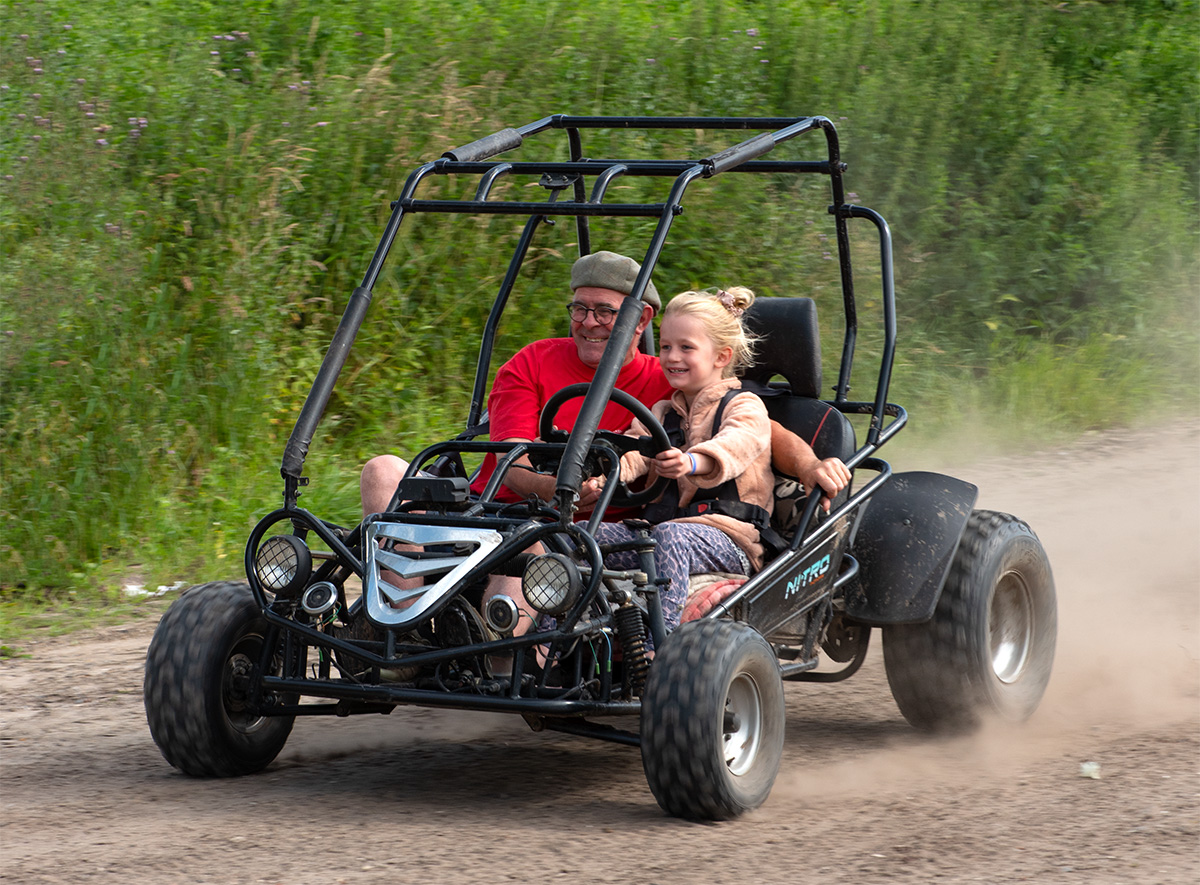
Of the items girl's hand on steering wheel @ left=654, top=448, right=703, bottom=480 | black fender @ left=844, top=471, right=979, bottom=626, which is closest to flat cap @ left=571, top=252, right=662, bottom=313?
girl's hand on steering wheel @ left=654, top=448, right=703, bottom=480

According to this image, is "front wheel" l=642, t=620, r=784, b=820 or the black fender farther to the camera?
the black fender

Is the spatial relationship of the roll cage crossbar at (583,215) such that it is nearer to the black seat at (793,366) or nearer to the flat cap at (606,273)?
the black seat at (793,366)

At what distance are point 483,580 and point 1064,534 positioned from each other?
470cm

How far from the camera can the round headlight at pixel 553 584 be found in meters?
3.72

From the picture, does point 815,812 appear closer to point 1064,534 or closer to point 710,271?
point 1064,534

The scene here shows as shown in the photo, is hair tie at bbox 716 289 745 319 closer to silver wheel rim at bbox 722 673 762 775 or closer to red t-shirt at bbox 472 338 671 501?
red t-shirt at bbox 472 338 671 501

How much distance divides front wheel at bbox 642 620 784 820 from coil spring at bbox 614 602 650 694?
122mm

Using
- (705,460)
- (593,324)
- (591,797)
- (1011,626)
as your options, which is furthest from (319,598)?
(1011,626)

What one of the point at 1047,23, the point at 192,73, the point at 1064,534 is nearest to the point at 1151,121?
the point at 1047,23

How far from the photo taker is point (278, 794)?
4180 mm

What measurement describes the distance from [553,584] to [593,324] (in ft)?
4.39

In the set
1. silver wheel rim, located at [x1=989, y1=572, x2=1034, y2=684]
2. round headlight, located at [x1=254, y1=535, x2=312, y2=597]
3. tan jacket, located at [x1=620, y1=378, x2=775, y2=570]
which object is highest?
tan jacket, located at [x1=620, y1=378, x2=775, y2=570]

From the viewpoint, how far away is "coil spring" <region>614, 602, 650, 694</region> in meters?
3.95

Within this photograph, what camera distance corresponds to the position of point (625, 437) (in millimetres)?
4344
